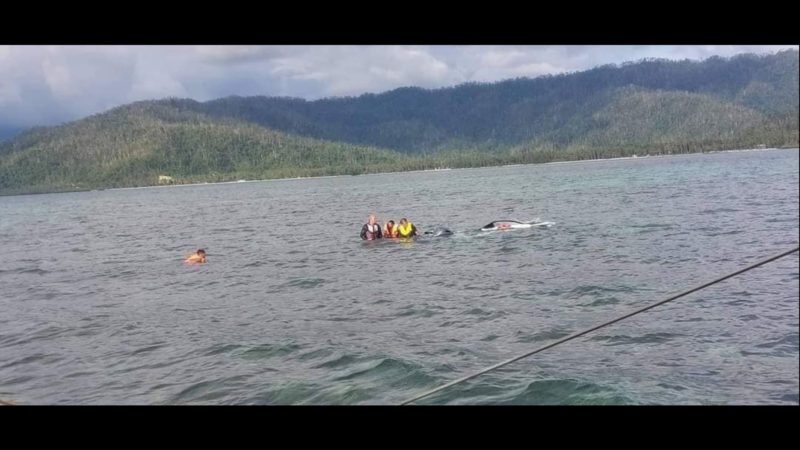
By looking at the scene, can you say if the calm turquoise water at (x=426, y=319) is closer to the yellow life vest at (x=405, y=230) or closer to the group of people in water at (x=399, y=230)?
the group of people in water at (x=399, y=230)

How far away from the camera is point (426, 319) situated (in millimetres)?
14008

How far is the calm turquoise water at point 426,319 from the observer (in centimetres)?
939

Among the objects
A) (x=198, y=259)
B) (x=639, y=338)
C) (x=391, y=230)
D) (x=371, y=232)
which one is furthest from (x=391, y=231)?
(x=639, y=338)

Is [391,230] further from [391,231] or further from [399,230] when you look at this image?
[399,230]

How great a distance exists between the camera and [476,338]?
12133 mm

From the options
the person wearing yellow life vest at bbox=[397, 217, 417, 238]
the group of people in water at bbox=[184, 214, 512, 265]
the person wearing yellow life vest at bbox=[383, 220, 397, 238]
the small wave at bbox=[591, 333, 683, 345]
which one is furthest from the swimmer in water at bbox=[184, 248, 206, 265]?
the small wave at bbox=[591, 333, 683, 345]

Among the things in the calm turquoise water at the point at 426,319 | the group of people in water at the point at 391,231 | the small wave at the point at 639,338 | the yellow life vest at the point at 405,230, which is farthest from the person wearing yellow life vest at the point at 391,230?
the small wave at the point at 639,338

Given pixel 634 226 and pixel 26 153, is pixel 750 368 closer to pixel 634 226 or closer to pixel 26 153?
pixel 634 226

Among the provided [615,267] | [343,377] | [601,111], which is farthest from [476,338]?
[601,111]

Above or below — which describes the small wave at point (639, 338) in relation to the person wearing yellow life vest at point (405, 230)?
below

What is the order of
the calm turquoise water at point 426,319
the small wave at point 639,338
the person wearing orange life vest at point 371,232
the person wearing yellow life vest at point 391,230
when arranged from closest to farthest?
the calm turquoise water at point 426,319 → the small wave at point 639,338 → the person wearing yellow life vest at point 391,230 → the person wearing orange life vest at point 371,232
